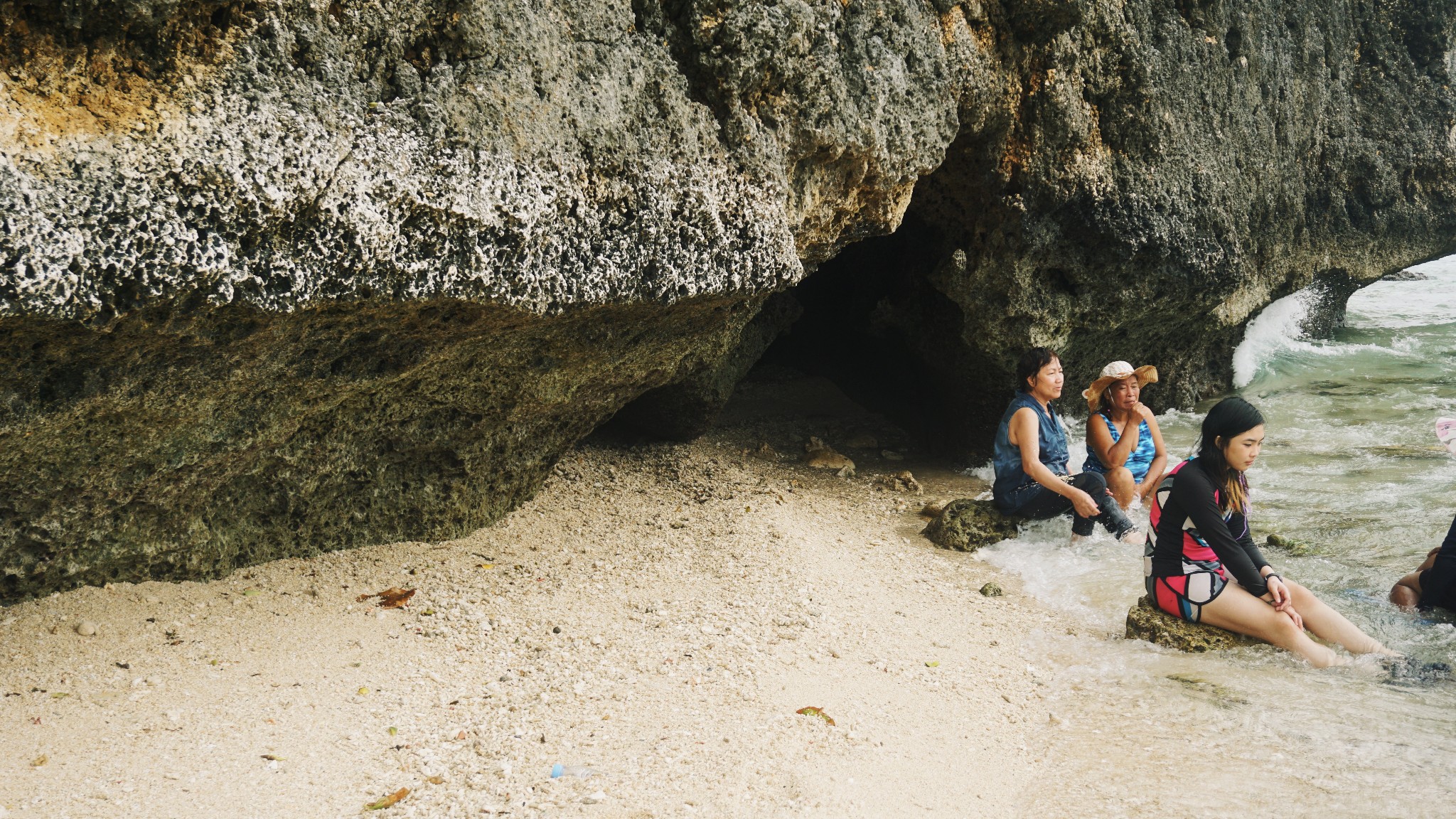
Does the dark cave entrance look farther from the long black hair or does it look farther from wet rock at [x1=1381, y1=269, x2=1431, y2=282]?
wet rock at [x1=1381, y1=269, x2=1431, y2=282]

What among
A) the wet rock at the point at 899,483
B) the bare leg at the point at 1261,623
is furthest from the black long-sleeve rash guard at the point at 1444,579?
the wet rock at the point at 899,483

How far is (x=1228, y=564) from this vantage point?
429cm

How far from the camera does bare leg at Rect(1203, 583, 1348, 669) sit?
4211mm

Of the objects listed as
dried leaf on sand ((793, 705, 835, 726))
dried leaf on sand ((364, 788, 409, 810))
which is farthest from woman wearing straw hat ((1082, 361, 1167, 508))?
dried leaf on sand ((364, 788, 409, 810))

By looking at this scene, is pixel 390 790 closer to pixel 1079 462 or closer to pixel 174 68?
pixel 174 68

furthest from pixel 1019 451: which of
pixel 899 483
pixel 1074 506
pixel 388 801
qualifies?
pixel 388 801

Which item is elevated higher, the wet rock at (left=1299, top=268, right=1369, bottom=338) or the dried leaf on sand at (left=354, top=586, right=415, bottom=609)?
the wet rock at (left=1299, top=268, right=1369, bottom=338)

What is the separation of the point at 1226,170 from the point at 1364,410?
10.5ft

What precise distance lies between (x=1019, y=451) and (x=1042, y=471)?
0.24m

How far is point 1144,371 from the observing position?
250 inches

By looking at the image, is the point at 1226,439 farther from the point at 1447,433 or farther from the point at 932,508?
the point at 932,508

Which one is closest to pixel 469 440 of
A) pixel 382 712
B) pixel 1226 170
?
pixel 382 712

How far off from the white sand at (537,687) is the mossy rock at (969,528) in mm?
477

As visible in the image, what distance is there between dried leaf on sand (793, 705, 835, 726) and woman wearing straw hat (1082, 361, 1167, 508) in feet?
10.2
